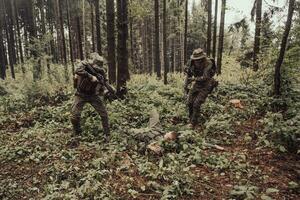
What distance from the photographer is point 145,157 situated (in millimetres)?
7426

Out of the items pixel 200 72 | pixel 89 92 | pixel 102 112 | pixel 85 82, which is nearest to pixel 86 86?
pixel 85 82

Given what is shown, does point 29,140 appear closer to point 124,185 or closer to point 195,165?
point 124,185

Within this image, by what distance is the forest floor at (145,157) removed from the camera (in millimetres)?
5950

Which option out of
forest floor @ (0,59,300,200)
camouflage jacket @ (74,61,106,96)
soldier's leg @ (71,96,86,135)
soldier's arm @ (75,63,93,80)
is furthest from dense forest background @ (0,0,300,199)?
soldier's arm @ (75,63,93,80)

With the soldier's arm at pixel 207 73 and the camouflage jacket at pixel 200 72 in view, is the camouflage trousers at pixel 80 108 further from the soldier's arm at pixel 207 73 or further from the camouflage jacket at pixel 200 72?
the soldier's arm at pixel 207 73

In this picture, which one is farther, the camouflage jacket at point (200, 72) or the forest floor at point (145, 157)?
the camouflage jacket at point (200, 72)

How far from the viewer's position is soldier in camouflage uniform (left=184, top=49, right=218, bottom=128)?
972cm

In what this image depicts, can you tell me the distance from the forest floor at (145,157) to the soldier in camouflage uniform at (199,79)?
604 millimetres

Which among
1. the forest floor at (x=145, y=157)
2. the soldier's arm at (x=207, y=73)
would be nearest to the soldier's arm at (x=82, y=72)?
the forest floor at (x=145, y=157)

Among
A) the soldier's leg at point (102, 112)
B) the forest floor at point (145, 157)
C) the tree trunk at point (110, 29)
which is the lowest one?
the forest floor at point (145, 157)

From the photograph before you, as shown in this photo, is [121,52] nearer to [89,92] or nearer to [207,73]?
[89,92]

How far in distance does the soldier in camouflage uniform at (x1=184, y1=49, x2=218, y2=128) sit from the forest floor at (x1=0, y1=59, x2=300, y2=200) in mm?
604

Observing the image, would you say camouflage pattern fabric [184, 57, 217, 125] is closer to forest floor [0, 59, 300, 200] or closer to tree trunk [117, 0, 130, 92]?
forest floor [0, 59, 300, 200]

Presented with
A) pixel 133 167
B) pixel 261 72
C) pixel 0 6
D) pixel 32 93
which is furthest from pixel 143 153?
pixel 0 6
